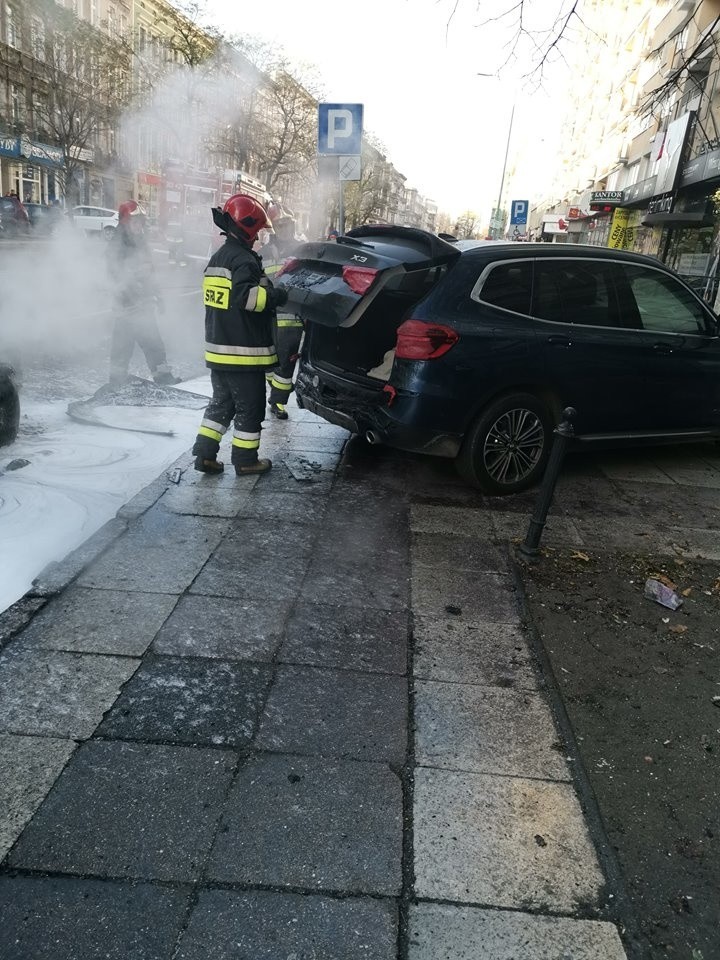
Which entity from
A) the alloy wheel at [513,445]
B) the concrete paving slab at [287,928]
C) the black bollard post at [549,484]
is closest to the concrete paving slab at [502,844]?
the concrete paving slab at [287,928]

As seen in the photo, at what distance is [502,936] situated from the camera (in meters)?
1.85

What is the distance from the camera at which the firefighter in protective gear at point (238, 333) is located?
15.6ft

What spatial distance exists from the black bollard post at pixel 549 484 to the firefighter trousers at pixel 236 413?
6.91 feet

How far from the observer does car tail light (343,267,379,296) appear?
15.0 ft

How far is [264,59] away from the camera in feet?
43.8

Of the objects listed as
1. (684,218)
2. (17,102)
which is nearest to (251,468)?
(684,218)

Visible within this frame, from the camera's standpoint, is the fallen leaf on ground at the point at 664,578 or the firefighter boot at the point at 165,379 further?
the firefighter boot at the point at 165,379

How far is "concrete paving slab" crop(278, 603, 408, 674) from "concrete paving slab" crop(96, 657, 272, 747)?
0.85 feet

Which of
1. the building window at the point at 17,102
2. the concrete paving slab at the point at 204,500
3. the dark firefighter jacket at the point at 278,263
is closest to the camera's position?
the concrete paving slab at the point at 204,500

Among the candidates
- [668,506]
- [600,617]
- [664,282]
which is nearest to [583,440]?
[668,506]

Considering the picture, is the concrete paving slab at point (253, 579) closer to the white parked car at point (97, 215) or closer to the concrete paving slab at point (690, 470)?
the concrete paving slab at point (690, 470)

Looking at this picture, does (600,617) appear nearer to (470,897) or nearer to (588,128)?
(470,897)

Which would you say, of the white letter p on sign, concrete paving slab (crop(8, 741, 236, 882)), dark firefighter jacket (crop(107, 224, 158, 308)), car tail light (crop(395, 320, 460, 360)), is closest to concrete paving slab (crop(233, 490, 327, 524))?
car tail light (crop(395, 320, 460, 360))

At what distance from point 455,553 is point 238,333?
7.02 ft
